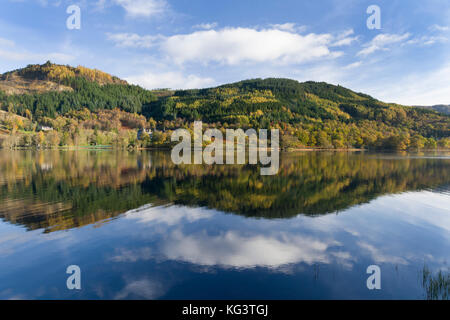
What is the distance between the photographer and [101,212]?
12.8 m

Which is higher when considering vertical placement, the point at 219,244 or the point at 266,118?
the point at 266,118

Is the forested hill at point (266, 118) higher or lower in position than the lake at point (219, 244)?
higher

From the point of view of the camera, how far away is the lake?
6328 millimetres

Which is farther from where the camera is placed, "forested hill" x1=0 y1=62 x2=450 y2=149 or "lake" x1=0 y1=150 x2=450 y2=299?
"forested hill" x1=0 y1=62 x2=450 y2=149

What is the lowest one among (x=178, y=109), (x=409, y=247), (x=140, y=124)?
(x=409, y=247)

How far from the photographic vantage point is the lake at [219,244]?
633 cm

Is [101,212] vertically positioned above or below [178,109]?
below

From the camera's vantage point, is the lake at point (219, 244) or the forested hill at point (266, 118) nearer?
the lake at point (219, 244)

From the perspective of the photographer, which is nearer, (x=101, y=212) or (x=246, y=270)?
(x=246, y=270)

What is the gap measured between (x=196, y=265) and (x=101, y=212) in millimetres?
7752

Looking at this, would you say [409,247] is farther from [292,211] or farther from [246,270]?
[246,270]

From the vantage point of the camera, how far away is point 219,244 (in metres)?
9.08

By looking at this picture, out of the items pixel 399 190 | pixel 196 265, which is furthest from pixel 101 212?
pixel 399 190

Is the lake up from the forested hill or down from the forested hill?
down
